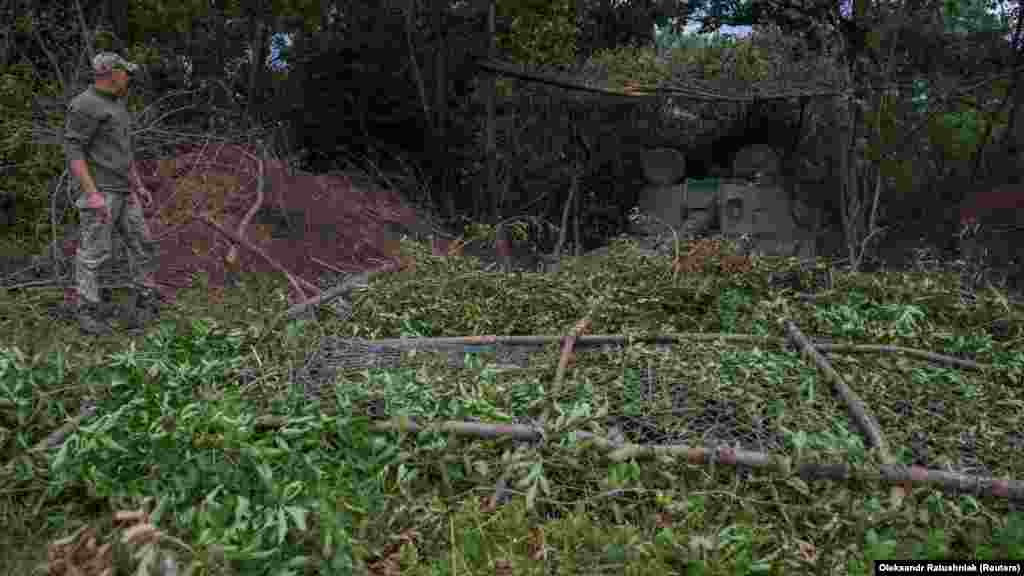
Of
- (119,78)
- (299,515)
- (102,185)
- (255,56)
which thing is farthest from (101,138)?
(255,56)

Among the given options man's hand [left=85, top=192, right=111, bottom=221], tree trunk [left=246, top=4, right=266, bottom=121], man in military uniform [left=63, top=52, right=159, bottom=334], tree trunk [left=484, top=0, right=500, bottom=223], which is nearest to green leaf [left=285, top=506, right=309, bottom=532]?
man in military uniform [left=63, top=52, right=159, bottom=334]

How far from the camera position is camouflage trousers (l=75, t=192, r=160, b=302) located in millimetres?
5387

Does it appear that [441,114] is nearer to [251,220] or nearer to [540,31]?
[540,31]

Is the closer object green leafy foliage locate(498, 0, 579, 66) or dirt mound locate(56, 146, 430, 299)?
dirt mound locate(56, 146, 430, 299)

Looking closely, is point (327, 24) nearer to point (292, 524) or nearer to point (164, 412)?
point (164, 412)

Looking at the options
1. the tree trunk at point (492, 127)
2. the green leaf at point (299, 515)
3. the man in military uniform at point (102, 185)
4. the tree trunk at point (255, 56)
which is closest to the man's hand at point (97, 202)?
the man in military uniform at point (102, 185)

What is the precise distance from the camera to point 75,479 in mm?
2980

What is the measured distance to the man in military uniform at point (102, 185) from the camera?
17.3 ft

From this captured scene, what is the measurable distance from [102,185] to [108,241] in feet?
1.17

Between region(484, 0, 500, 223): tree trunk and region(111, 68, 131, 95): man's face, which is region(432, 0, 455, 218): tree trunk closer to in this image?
region(484, 0, 500, 223): tree trunk

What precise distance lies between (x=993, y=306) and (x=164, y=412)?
4.29m

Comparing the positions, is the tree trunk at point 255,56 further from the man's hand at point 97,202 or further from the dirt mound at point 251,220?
the man's hand at point 97,202

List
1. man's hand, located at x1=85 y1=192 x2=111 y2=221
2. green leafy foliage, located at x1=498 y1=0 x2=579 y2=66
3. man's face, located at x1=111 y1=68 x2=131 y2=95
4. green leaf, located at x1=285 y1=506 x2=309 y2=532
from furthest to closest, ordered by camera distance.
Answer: green leafy foliage, located at x1=498 y1=0 x2=579 y2=66 → man's face, located at x1=111 y1=68 x2=131 y2=95 → man's hand, located at x1=85 y1=192 x2=111 y2=221 → green leaf, located at x1=285 y1=506 x2=309 y2=532

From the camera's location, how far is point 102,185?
5484 millimetres
